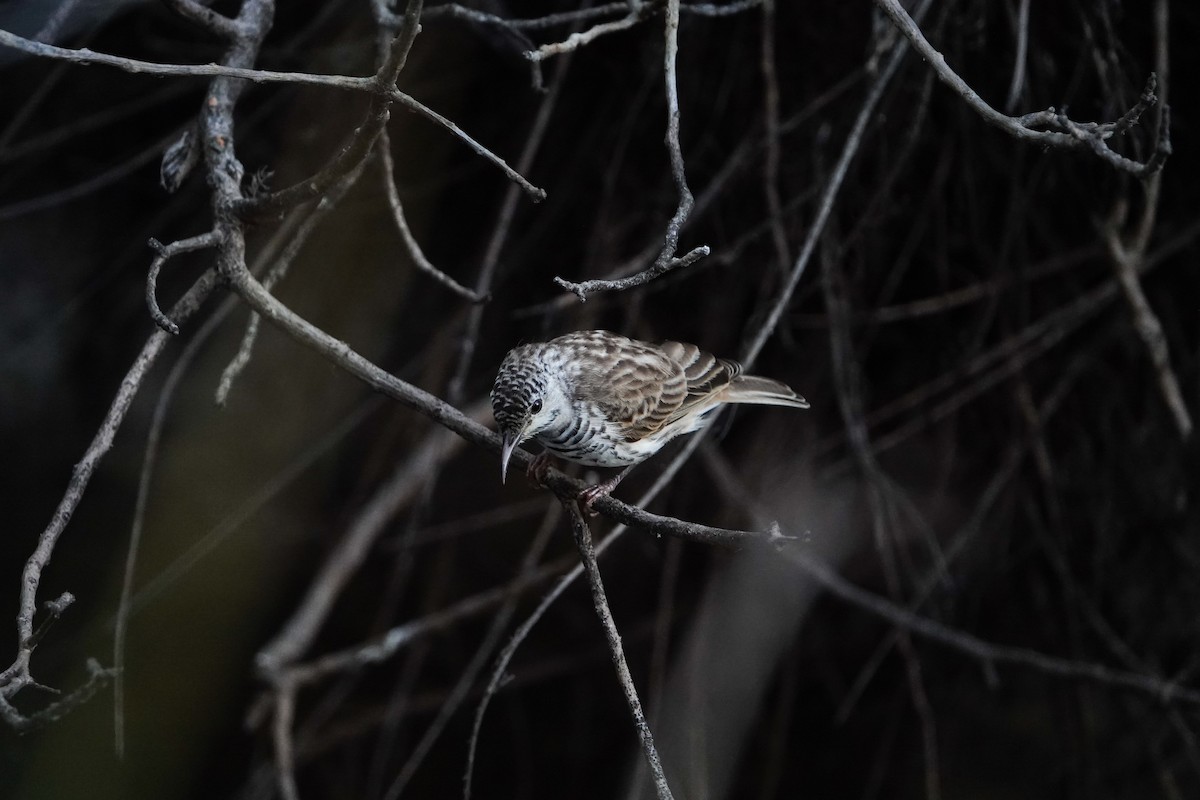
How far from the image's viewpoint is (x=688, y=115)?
3842 millimetres

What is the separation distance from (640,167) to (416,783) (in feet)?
9.48

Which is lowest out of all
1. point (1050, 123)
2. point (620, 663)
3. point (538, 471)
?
point (620, 663)

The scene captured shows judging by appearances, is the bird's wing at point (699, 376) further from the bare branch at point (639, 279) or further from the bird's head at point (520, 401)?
the bare branch at point (639, 279)

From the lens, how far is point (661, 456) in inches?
151

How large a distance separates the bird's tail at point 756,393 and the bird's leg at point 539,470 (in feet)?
2.01

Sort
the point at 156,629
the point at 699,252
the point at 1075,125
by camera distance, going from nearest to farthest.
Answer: the point at 699,252 → the point at 1075,125 → the point at 156,629

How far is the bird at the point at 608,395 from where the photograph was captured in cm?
285

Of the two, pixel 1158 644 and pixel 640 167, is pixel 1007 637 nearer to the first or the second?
A: pixel 1158 644

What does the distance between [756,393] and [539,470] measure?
0.83m

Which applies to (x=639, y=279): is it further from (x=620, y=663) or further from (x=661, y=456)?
(x=661, y=456)

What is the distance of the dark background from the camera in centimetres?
374

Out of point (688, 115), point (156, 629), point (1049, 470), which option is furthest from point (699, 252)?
point (156, 629)

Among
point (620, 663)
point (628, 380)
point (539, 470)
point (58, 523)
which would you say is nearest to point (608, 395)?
point (628, 380)

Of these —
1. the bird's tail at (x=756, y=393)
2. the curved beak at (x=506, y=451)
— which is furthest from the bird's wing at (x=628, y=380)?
the curved beak at (x=506, y=451)
